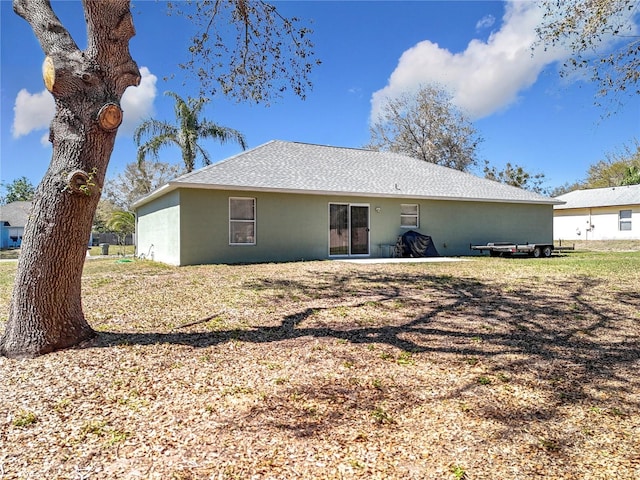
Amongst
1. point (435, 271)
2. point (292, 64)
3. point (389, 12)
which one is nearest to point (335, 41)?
point (389, 12)

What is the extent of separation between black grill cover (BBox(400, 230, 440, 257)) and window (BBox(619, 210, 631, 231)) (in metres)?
18.7

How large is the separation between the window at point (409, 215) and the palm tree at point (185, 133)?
35.1 ft

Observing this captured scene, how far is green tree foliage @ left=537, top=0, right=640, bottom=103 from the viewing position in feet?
20.2

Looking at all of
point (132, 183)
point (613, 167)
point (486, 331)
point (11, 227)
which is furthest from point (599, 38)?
point (11, 227)

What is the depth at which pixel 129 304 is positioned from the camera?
628 cm

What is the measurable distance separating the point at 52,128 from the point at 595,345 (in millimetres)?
6078

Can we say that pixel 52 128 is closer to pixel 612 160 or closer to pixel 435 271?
pixel 435 271

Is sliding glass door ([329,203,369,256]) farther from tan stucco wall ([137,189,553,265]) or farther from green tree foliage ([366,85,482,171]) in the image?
green tree foliage ([366,85,482,171])

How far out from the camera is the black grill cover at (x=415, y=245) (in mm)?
14573

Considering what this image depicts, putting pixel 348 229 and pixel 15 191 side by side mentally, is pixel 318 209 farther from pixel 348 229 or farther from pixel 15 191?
pixel 15 191

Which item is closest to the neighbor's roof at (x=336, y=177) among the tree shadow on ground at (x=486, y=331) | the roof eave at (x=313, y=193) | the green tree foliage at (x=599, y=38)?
the roof eave at (x=313, y=193)

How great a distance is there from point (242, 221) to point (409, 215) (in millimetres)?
6403

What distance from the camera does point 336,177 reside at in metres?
14.8

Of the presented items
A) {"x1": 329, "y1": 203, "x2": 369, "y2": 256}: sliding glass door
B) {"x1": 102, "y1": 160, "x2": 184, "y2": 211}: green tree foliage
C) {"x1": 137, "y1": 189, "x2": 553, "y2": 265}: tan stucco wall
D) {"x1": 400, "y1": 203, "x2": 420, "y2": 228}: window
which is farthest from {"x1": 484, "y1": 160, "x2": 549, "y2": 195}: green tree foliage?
{"x1": 102, "y1": 160, "x2": 184, "y2": 211}: green tree foliage
